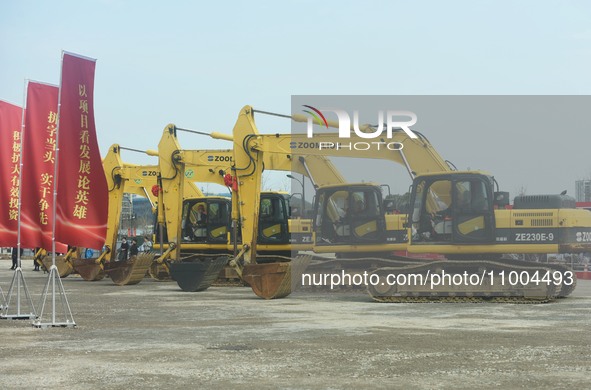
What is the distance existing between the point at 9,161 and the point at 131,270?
10838 millimetres

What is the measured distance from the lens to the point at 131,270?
3088cm

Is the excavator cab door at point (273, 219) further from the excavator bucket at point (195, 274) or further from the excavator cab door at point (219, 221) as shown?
the excavator bucket at point (195, 274)

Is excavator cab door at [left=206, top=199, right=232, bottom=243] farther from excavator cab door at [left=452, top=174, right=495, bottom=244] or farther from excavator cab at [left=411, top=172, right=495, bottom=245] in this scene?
excavator cab door at [left=452, top=174, right=495, bottom=244]

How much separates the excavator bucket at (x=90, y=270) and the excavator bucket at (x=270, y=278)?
1195 centimetres

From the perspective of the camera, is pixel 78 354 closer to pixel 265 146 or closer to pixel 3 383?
pixel 3 383

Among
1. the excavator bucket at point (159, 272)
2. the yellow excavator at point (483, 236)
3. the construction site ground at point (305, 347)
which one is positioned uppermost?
the yellow excavator at point (483, 236)

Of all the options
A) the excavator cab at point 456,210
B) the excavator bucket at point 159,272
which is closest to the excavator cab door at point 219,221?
the excavator bucket at point 159,272

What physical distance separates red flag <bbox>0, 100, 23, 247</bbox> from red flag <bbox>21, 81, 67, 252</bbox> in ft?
5.00

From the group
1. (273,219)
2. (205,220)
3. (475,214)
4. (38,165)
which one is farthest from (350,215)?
(38,165)

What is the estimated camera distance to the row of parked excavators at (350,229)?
2264 centimetres

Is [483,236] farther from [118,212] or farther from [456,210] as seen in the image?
[118,212]

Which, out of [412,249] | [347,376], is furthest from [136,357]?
[412,249]

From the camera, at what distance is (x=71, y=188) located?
1706 cm

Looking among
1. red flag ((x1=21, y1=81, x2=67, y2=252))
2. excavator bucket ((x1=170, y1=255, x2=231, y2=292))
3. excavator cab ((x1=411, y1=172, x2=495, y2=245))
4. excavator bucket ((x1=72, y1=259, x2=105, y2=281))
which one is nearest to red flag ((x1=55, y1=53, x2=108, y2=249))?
red flag ((x1=21, y1=81, x2=67, y2=252))
